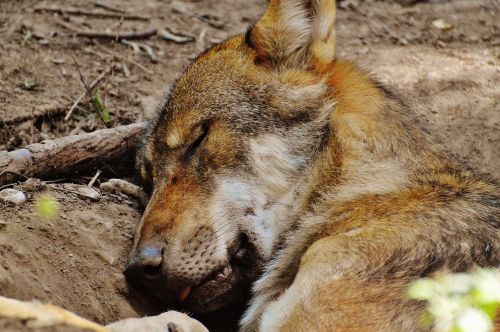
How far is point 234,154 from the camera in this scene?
13.1 ft

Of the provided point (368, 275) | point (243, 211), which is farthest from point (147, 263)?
point (368, 275)

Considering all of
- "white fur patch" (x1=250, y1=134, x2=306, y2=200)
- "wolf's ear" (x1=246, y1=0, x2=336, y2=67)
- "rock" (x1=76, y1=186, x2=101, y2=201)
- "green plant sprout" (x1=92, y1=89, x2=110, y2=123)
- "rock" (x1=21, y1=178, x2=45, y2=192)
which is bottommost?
"rock" (x1=76, y1=186, x2=101, y2=201)

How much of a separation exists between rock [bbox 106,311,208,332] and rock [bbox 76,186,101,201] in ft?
3.85

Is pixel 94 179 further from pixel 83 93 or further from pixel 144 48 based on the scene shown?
pixel 144 48

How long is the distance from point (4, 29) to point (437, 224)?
192 inches

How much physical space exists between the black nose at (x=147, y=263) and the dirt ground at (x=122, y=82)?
0.68 ft

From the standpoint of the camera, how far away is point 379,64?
657 centimetres

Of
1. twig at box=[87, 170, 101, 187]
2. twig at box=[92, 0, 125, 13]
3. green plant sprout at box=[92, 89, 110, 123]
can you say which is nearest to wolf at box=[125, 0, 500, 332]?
twig at box=[87, 170, 101, 187]

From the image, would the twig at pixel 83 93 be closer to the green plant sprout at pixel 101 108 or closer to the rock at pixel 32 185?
the green plant sprout at pixel 101 108

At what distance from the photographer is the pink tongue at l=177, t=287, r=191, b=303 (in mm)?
3756

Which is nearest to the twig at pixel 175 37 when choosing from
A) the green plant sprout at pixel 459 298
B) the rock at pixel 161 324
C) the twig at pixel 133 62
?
the twig at pixel 133 62

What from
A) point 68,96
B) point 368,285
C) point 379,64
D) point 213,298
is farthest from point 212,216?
point 379,64

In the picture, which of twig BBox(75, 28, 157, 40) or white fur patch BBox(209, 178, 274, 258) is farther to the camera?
twig BBox(75, 28, 157, 40)

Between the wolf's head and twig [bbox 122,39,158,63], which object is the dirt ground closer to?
twig [bbox 122,39,158,63]
